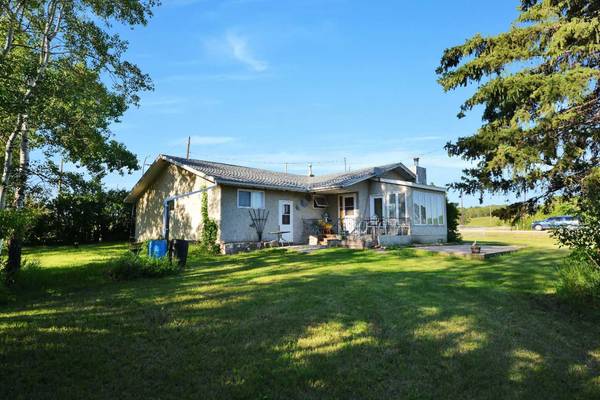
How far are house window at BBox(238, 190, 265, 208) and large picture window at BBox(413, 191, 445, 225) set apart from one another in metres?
7.76

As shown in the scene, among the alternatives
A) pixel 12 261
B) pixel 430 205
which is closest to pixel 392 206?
pixel 430 205

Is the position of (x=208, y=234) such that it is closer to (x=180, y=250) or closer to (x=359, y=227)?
(x=180, y=250)

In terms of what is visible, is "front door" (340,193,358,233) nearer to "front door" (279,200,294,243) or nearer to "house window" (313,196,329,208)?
"house window" (313,196,329,208)

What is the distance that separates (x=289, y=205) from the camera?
60.6 ft

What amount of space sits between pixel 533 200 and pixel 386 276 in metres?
4.36

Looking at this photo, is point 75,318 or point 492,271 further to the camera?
point 492,271

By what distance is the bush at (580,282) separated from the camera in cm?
618

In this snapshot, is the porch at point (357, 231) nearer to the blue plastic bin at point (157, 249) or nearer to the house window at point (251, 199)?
the house window at point (251, 199)

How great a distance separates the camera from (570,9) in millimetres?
8969

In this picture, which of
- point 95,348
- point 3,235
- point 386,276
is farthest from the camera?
point 386,276

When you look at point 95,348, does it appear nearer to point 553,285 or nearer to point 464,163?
point 553,285

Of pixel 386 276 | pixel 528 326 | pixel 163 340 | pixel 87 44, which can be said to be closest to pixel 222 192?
pixel 87 44

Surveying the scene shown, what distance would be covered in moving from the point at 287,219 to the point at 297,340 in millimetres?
13809

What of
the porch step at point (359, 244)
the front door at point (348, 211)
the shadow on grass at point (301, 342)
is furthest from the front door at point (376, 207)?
the shadow on grass at point (301, 342)
